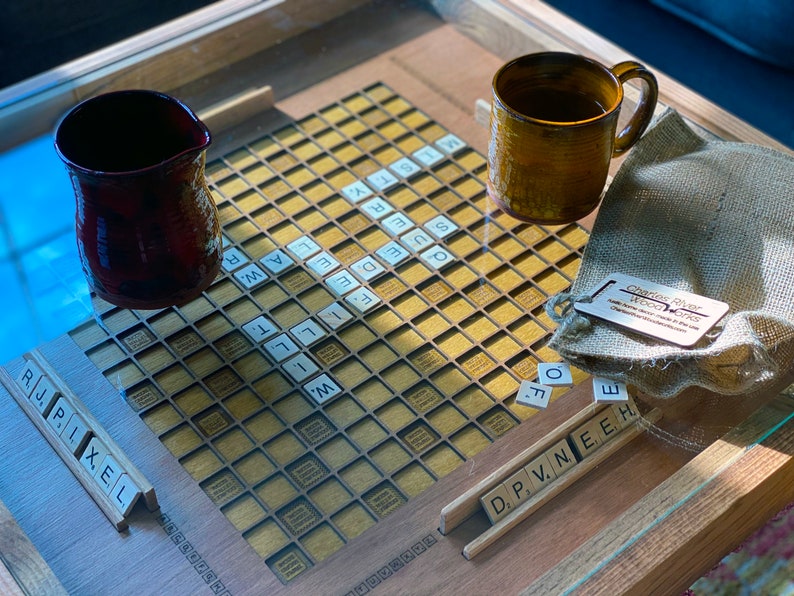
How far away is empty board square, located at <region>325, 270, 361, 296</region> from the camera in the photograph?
2.60ft

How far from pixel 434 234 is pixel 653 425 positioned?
255mm

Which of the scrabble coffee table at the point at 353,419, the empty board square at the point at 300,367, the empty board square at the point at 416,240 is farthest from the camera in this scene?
the empty board square at the point at 416,240

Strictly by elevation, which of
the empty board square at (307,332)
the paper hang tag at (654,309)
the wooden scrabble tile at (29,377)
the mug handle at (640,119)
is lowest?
the wooden scrabble tile at (29,377)

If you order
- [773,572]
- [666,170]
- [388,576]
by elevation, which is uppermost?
[666,170]

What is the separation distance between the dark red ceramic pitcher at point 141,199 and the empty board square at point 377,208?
0.17m

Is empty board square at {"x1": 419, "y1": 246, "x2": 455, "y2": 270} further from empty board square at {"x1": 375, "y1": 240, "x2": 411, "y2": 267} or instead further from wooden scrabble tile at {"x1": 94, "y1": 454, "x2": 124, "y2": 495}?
wooden scrabble tile at {"x1": 94, "y1": 454, "x2": 124, "y2": 495}

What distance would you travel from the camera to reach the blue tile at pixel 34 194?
0.85 m

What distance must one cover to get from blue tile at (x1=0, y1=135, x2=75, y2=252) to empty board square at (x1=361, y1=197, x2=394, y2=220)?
0.85 feet

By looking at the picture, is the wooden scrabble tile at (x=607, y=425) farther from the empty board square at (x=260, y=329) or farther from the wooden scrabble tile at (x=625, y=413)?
the empty board square at (x=260, y=329)

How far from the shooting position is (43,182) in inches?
34.8

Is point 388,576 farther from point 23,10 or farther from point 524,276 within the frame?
point 23,10

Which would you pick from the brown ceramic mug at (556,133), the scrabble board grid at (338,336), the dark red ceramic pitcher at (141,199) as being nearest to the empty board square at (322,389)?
the scrabble board grid at (338,336)

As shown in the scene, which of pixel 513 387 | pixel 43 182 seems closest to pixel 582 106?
pixel 513 387

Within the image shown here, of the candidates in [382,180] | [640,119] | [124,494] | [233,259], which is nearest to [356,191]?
[382,180]
